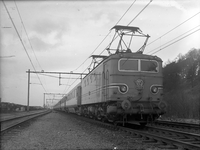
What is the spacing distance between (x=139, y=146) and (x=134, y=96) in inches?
154

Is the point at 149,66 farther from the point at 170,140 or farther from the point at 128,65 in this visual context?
the point at 170,140

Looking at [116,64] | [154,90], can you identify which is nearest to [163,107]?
[154,90]

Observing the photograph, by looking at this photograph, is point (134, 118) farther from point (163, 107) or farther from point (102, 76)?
point (102, 76)

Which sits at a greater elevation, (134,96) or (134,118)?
(134,96)

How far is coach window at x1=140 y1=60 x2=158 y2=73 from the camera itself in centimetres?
1148

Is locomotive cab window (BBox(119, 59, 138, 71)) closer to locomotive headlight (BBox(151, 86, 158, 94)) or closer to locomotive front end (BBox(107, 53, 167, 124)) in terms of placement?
locomotive front end (BBox(107, 53, 167, 124))

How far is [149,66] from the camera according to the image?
37.9ft

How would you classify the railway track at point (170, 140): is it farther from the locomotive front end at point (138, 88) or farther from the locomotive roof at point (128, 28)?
the locomotive roof at point (128, 28)

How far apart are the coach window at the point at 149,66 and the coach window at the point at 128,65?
1.17ft

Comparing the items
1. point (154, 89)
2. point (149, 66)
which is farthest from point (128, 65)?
point (154, 89)

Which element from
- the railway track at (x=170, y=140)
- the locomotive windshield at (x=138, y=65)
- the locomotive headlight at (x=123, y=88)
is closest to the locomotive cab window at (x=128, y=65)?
the locomotive windshield at (x=138, y=65)

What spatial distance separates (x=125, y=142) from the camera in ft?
25.9

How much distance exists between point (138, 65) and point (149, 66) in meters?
0.58

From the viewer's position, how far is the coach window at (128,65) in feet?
36.9
